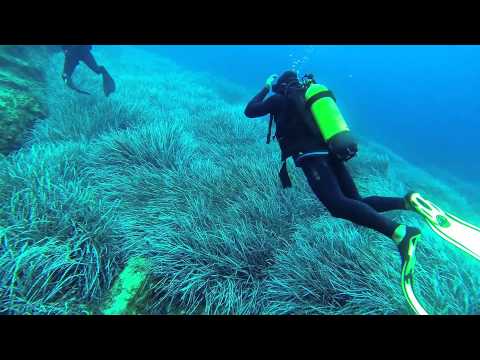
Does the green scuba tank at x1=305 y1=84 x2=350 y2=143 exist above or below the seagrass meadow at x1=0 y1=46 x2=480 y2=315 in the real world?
above

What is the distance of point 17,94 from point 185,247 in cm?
523

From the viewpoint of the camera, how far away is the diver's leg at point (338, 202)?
241 cm

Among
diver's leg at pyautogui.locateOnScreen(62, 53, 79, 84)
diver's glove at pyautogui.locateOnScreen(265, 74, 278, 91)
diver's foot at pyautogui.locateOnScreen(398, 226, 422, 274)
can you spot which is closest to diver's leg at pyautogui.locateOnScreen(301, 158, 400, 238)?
diver's foot at pyautogui.locateOnScreen(398, 226, 422, 274)

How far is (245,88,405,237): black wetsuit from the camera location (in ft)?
8.16

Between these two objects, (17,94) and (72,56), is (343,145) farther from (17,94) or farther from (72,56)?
(72,56)

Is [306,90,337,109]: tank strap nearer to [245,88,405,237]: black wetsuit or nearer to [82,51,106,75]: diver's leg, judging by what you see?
[245,88,405,237]: black wetsuit

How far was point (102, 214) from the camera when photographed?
2969 mm

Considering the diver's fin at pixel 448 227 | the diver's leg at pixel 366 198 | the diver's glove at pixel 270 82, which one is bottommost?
the diver's fin at pixel 448 227

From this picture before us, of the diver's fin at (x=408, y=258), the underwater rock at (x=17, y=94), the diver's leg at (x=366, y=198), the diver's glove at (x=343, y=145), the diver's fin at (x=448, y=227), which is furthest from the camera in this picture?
the underwater rock at (x=17, y=94)

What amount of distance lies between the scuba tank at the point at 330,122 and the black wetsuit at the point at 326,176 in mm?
192

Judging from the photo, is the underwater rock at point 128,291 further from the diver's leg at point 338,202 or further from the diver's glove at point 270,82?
the diver's glove at point 270,82

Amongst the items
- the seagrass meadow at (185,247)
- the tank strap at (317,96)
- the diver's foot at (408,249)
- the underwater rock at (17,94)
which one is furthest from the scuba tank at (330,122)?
the underwater rock at (17,94)
